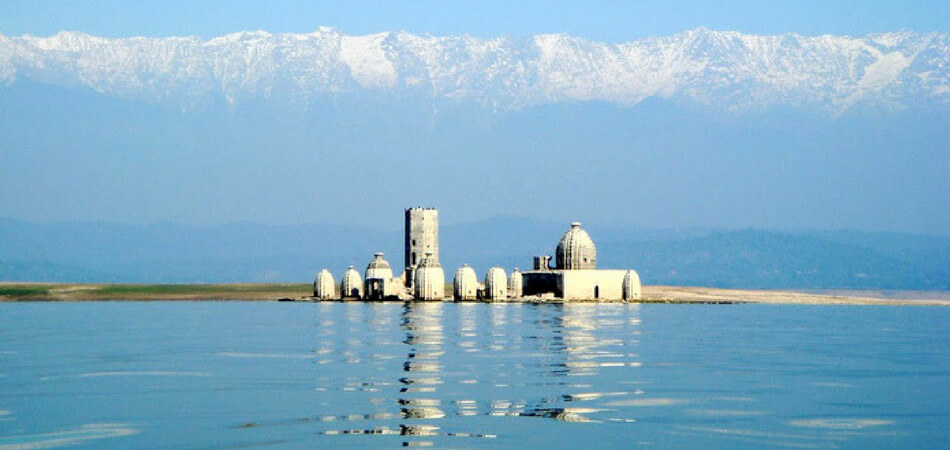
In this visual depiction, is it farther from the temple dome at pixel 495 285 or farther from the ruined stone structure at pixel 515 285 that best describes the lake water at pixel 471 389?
the ruined stone structure at pixel 515 285

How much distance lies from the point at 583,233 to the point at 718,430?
156m

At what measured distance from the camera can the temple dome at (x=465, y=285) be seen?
7692 inches

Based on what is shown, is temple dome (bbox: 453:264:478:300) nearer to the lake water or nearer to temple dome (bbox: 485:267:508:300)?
temple dome (bbox: 485:267:508:300)

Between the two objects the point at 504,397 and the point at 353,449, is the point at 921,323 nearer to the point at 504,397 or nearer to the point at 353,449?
the point at 504,397

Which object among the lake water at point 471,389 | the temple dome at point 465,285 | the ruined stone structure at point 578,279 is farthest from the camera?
the temple dome at point 465,285

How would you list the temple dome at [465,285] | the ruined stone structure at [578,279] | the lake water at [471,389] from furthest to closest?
the temple dome at [465,285] → the ruined stone structure at [578,279] → the lake water at [471,389]

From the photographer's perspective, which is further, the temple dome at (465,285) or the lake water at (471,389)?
the temple dome at (465,285)

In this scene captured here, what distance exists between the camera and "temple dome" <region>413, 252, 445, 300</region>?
193 metres

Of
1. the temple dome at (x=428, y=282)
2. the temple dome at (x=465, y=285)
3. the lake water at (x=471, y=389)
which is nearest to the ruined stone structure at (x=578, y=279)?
the temple dome at (x=465, y=285)

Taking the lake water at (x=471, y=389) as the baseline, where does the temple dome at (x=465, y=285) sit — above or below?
above

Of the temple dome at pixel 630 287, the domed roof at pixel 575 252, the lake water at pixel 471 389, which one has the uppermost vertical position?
the domed roof at pixel 575 252

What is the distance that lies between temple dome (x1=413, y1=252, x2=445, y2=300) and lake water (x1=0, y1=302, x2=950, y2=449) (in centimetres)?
9084

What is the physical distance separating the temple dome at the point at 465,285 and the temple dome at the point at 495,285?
232 cm

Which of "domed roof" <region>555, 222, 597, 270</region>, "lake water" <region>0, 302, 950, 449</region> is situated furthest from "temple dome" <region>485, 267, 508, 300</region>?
"lake water" <region>0, 302, 950, 449</region>
